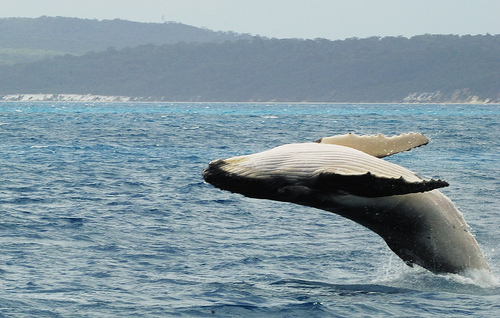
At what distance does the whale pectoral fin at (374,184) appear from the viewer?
7.48 meters

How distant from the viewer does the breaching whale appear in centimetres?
782

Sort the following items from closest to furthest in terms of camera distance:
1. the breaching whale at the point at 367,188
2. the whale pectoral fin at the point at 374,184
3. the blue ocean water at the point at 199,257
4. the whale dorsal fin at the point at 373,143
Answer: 1. the whale pectoral fin at the point at 374,184
2. the breaching whale at the point at 367,188
3. the whale dorsal fin at the point at 373,143
4. the blue ocean water at the point at 199,257

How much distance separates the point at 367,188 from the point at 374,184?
0.34 ft

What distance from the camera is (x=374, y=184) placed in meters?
7.55

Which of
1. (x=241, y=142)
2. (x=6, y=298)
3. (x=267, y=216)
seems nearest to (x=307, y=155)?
(x=6, y=298)

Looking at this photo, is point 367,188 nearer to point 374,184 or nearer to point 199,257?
point 374,184

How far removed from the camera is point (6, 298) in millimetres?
9859

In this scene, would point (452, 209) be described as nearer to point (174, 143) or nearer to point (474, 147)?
point (474, 147)

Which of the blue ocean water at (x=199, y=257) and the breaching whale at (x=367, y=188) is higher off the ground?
the breaching whale at (x=367, y=188)

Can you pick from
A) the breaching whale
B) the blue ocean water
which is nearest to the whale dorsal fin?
the breaching whale

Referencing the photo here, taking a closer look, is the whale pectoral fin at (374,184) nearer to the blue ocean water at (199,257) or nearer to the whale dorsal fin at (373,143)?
the whale dorsal fin at (373,143)

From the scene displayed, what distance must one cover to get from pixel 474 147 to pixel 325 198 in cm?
3107

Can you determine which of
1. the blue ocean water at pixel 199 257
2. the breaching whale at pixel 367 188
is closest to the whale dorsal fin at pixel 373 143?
the breaching whale at pixel 367 188

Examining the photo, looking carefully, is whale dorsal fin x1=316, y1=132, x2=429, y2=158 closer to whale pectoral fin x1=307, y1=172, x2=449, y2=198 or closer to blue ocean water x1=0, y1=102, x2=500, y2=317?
whale pectoral fin x1=307, y1=172, x2=449, y2=198
